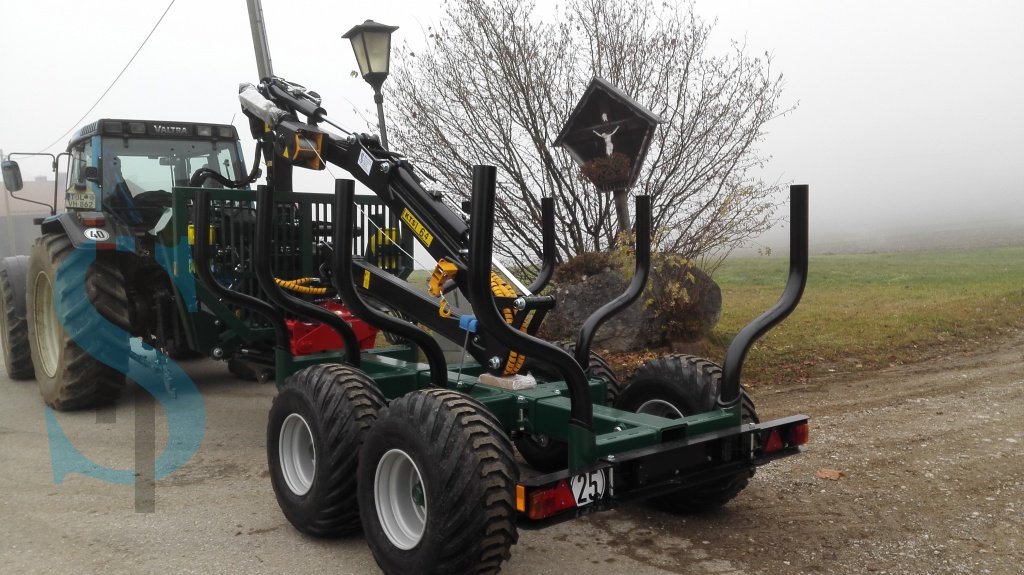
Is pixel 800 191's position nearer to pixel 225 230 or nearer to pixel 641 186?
pixel 225 230

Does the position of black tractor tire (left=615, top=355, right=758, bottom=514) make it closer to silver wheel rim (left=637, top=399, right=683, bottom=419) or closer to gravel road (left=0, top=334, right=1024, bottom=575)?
silver wheel rim (left=637, top=399, right=683, bottom=419)

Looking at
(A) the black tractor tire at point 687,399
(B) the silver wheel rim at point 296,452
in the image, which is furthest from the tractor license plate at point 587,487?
(B) the silver wheel rim at point 296,452

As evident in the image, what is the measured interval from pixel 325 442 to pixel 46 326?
211 inches

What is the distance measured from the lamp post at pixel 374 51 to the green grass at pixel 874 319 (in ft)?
15.1

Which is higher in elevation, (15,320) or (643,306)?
(643,306)

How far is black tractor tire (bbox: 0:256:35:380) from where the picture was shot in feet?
28.4

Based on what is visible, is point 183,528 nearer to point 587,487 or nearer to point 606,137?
point 587,487

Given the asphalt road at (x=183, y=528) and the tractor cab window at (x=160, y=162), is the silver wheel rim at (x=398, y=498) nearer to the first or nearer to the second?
the asphalt road at (x=183, y=528)

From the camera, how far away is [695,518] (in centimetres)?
462

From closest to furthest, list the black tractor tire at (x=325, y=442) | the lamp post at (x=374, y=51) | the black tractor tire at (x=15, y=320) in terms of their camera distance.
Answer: the black tractor tire at (x=325, y=442)
the lamp post at (x=374, y=51)
the black tractor tire at (x=15, y=320)

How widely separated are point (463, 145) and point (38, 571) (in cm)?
679

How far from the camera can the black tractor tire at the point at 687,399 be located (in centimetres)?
449

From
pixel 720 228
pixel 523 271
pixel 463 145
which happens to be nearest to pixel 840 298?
pixel 720 228

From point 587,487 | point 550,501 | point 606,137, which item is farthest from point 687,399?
point 606,137
